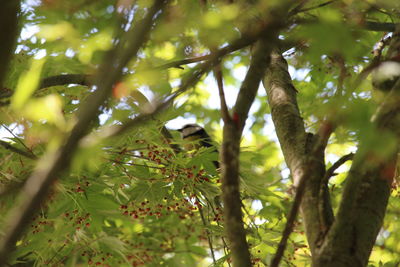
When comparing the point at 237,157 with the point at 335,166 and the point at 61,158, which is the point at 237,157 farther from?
the point at 61,158

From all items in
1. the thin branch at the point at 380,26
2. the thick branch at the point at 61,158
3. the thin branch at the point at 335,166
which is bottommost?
the thick branch at the point at 61,158

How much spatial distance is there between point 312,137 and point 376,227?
0.41m

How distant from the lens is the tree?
0.95 meters

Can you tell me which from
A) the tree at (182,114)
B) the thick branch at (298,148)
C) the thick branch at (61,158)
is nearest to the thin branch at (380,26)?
the tree at (182,114)

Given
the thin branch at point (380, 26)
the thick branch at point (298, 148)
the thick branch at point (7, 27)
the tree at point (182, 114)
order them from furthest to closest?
the thin branch at point (380, 26) → the thick branch at point (298, 148) → the tree at point (182, 114) → the thick branch at point (7, 27)

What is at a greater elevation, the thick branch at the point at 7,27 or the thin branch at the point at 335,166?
the thin branch at the point at 335,166

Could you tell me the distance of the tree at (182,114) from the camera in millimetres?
953

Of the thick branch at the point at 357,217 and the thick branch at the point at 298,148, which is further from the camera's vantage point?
the thick branch at the point at 298,148

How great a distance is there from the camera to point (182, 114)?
7.74 ft

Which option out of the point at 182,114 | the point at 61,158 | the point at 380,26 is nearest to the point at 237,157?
the point at 61,158

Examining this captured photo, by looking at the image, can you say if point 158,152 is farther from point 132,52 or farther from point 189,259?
point 189,259

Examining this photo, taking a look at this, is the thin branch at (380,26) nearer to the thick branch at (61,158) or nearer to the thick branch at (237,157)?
the thick branch at (237,157)

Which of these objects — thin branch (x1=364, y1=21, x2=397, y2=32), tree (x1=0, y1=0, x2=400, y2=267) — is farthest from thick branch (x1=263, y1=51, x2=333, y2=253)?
thin branch (x1=364, y1=21, x2=397, y2=32)

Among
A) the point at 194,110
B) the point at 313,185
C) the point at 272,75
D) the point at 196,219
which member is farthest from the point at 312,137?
the point at 194,110
